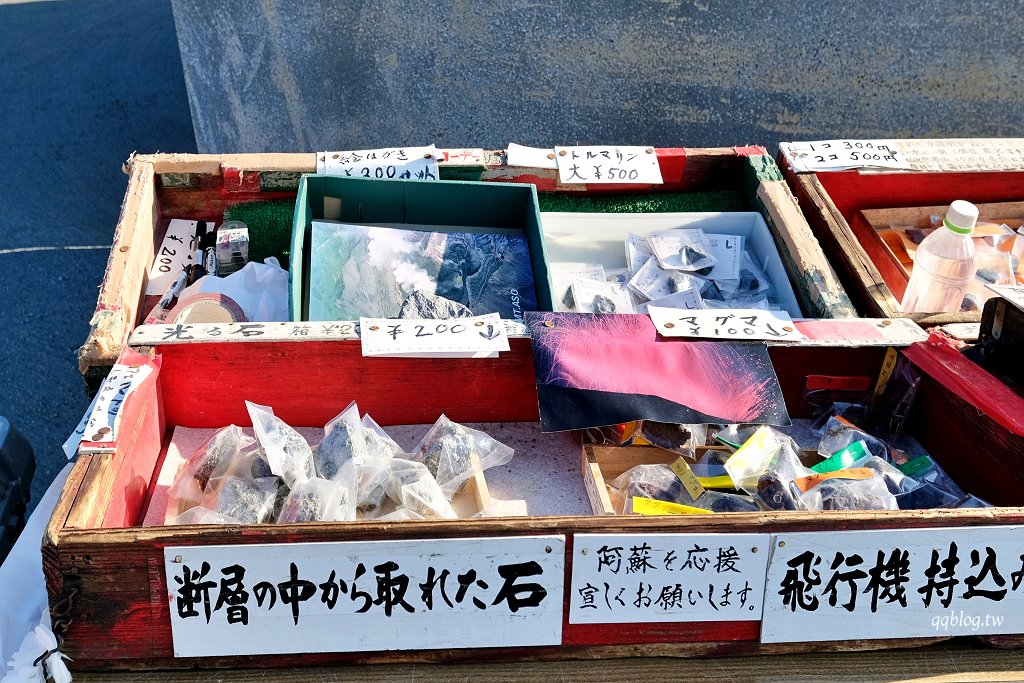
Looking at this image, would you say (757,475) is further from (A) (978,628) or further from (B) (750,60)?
(B) (750,60)

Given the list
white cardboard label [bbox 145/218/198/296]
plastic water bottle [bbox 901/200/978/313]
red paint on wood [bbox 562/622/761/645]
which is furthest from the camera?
white cardboard label [bbox 145/218/198/296]

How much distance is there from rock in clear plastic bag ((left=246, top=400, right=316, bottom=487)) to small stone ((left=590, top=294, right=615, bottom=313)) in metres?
0.73

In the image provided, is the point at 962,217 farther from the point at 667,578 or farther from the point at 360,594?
the point at 360,594

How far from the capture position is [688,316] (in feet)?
5.97

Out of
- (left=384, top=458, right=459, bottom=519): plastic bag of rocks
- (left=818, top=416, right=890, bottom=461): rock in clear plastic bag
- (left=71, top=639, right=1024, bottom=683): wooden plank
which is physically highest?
(left=818, top=416, right=890, bottom=461): rock in clear plastic bag

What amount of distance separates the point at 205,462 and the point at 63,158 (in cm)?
299

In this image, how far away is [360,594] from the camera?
1.33m

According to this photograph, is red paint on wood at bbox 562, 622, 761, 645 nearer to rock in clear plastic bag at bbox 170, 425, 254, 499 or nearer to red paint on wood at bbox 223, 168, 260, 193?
rock in clear plastic bag at bbox 170, 425, 254, 499

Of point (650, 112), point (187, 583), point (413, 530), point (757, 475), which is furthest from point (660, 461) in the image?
point (650, 112)

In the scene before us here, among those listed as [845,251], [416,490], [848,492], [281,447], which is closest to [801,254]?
[845,251]

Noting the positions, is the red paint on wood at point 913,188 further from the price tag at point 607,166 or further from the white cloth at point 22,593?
the white cloth at point 22,593

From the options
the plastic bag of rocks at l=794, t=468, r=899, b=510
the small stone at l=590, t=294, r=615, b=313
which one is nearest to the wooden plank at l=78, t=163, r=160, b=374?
the small stone at l=590, t=294, r=615, b=313

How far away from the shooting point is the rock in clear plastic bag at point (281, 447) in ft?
5.05

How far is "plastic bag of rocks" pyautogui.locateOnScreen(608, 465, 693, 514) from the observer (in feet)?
5.24
